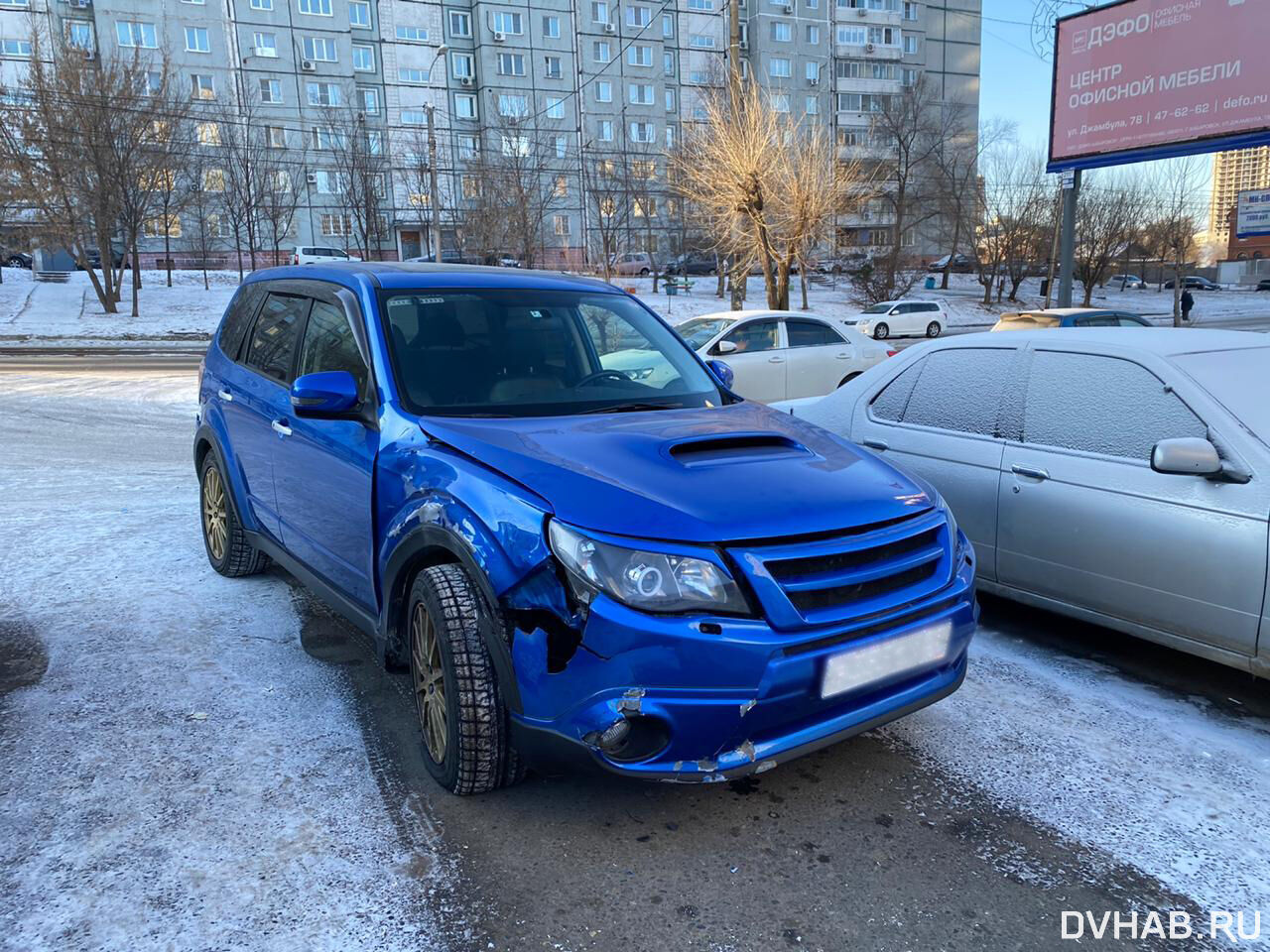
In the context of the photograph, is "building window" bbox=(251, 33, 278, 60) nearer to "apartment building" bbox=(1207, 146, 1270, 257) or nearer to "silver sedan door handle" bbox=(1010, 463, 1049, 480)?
"apartment building" bbox=(1207, 146, 1270, 257)

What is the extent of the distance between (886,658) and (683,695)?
2.30 ft

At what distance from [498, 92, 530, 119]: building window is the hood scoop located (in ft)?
Answer: 203

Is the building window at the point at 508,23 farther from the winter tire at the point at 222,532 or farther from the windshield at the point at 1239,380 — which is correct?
the windshield at the point at 1239,380

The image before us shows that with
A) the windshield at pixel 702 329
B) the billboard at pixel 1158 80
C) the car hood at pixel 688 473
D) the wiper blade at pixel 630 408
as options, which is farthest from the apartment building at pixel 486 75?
the car hood at pixel 688 473

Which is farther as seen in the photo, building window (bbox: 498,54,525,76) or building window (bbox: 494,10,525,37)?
building window (bbox: 498,54,525,76)

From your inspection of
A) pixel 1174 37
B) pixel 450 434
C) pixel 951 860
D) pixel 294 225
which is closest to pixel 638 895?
pixel 951 860

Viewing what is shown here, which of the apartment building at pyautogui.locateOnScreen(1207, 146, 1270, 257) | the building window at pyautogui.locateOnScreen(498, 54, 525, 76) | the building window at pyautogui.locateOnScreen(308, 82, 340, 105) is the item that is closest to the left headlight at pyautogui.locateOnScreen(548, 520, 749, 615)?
the apartment building at pyautogui.locateOnScreen(1207, 146, 1270, 257)

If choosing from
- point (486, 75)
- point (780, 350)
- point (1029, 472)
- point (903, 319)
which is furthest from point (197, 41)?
point (1029, 472)

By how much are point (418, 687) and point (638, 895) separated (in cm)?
112

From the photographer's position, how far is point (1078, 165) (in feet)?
58.3

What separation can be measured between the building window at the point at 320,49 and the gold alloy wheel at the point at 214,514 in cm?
5987

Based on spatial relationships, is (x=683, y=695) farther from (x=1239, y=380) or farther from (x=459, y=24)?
(x=459, y=24)

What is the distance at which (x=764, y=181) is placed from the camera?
78.3 feet

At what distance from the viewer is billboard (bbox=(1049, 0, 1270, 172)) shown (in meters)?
15.1
